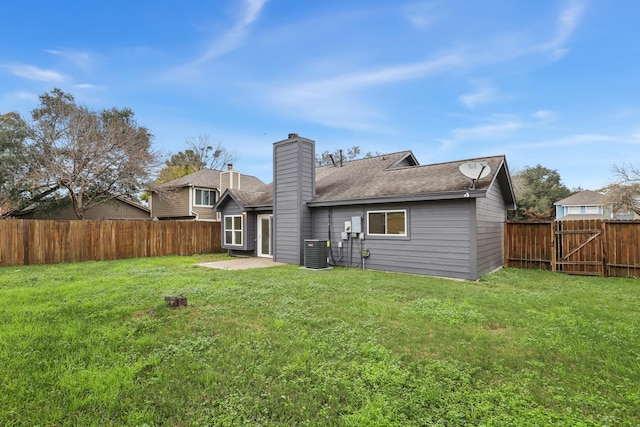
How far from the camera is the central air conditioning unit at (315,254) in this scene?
9.61 m

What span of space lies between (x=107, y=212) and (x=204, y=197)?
7755 millimetres

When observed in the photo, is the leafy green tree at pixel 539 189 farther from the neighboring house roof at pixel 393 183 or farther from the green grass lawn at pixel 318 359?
the green grass lawn at pixel 318 359

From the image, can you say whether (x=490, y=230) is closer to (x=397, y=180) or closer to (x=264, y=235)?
(x=397, y=180)

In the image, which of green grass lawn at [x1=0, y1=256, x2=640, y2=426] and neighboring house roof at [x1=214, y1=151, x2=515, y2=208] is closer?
green grass lawn at [x1=0, y1=256, x2=640, y2=426]

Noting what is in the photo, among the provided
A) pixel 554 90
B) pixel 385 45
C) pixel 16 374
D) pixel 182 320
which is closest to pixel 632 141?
pixel 554 90

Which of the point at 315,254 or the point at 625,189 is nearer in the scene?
the point at 315,254

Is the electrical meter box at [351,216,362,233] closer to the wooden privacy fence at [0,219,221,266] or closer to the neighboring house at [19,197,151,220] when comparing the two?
the wooden privacy fence at [0,219,221,266]

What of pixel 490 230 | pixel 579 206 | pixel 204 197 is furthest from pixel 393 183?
pixel 579 206

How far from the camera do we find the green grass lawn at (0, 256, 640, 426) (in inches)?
89.1

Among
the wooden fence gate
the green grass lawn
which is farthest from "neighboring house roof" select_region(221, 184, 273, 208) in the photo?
the wooden fence gate

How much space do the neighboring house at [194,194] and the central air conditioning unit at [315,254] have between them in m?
12.0

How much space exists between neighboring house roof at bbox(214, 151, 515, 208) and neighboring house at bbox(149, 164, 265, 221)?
7.14 m

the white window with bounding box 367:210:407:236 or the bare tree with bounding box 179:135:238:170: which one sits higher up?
the bare tree with bounding box 179:135:238:170

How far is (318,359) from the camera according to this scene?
306 cm
